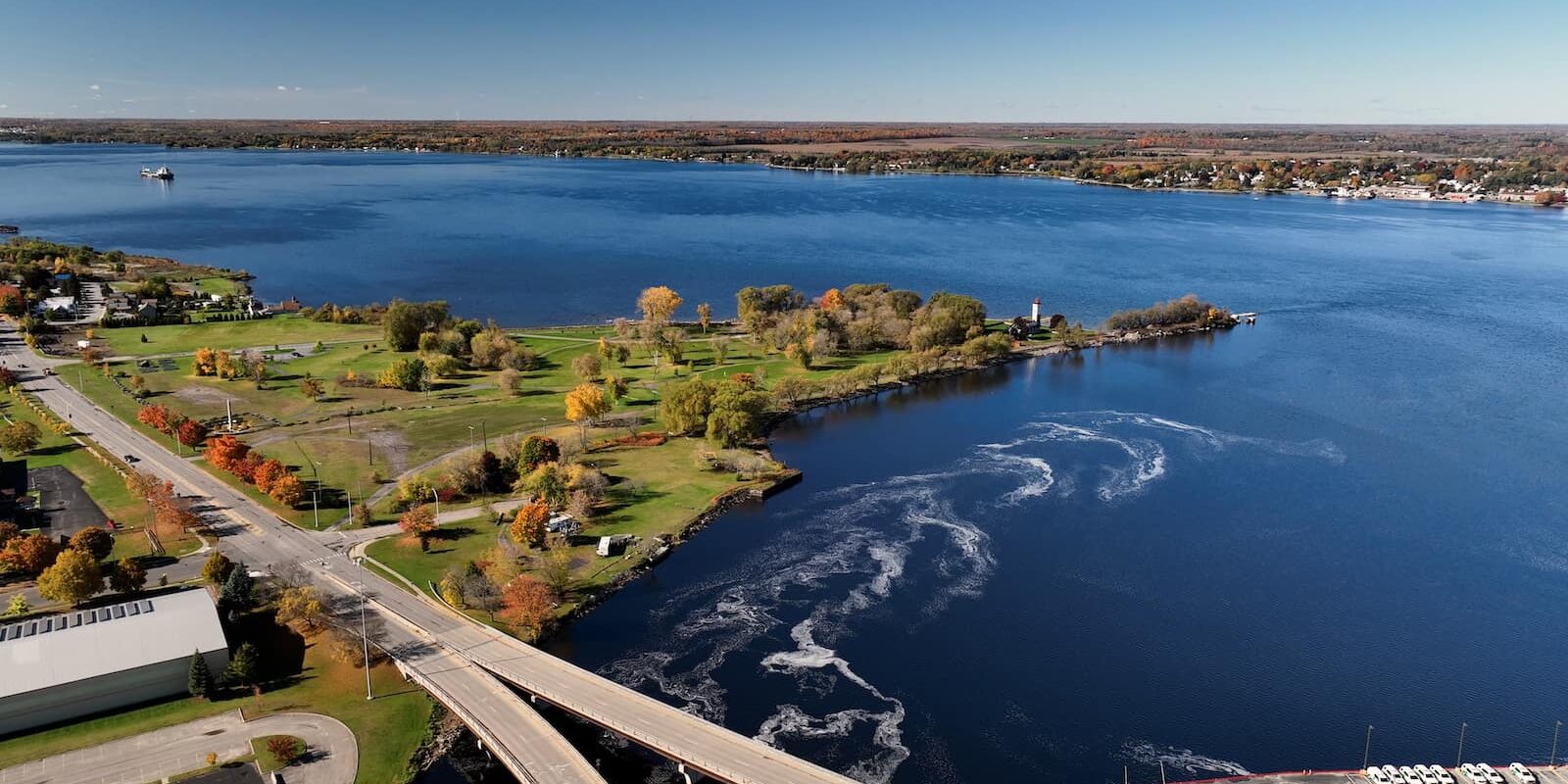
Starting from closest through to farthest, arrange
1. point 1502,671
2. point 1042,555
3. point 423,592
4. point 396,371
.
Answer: point 1502,671, point 423,592, point 1042,555, point 396,371

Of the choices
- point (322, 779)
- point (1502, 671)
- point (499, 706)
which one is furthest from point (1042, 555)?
point (322, 779)

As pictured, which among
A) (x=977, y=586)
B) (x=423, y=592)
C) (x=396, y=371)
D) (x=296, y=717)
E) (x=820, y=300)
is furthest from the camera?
(x=820, y=300)

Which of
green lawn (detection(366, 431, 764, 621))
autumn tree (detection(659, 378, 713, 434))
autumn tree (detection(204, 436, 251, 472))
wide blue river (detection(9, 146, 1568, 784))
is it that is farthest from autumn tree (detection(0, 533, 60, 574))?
autumn tree (detection(659, 378, 713, 434))

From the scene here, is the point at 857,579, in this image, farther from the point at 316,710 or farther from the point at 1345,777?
the point at 316,710

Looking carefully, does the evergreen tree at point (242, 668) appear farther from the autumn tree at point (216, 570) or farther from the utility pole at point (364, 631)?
the autumn tree at point (216, 570)

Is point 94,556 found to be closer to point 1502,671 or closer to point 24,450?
point 24,450

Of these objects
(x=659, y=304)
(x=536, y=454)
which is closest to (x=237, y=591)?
(x=536, y=454)

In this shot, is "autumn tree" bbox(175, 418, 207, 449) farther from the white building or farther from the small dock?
the small dock
